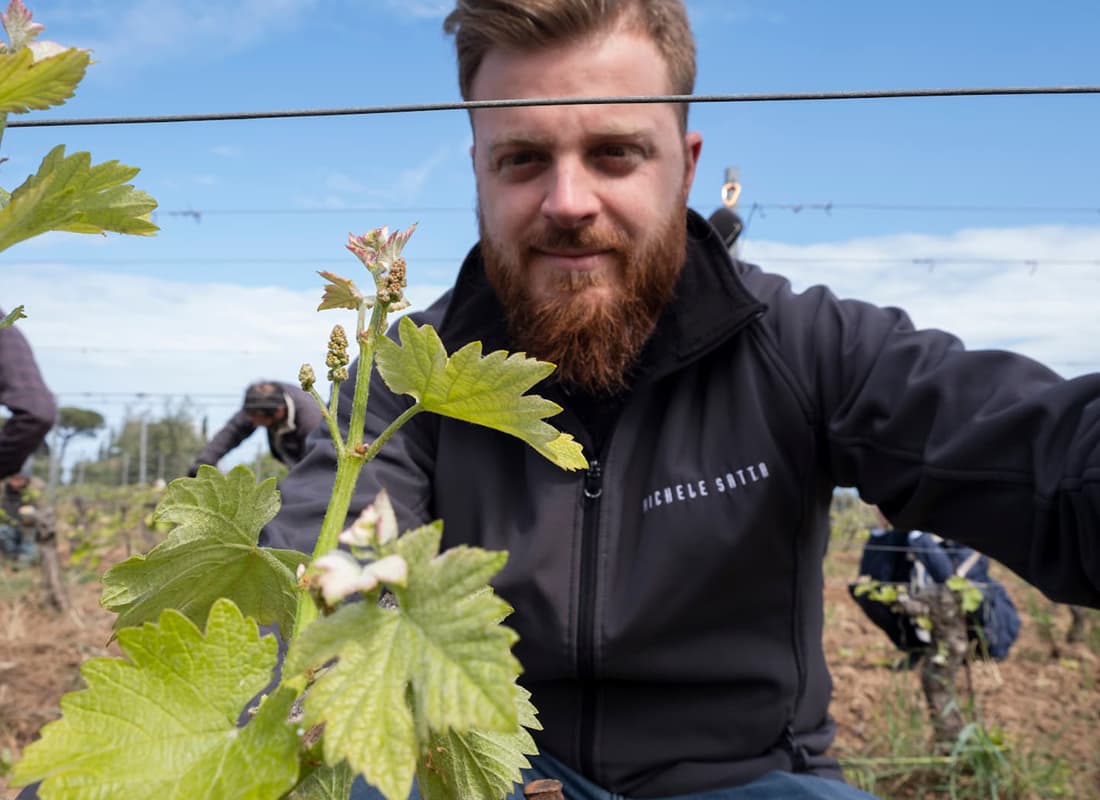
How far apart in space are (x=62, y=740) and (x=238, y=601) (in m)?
0.21

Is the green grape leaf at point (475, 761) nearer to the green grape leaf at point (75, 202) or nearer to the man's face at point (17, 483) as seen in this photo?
the green grape leaf at point (75, 202)

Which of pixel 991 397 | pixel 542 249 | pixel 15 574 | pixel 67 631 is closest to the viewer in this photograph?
pixel 991 397

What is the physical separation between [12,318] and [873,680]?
598 cm

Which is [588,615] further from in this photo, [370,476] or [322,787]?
[322,787]

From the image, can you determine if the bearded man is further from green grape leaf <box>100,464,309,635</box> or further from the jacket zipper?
green grape leaf <box>100,464,309,635</box>

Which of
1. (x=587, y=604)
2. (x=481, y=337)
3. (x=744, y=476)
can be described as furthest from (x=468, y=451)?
(x=744, y=476)

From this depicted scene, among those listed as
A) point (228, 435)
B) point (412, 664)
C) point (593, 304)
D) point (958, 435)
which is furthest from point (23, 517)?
point (412, 664)

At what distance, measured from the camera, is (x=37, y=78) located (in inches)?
21.0

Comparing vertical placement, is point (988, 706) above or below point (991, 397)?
below

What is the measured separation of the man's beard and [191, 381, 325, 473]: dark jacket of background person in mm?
3653

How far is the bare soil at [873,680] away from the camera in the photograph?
4297 millimetres

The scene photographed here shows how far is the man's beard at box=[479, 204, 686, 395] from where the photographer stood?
2.09m

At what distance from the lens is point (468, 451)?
214cm

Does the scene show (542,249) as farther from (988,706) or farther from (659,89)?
(988,706)
